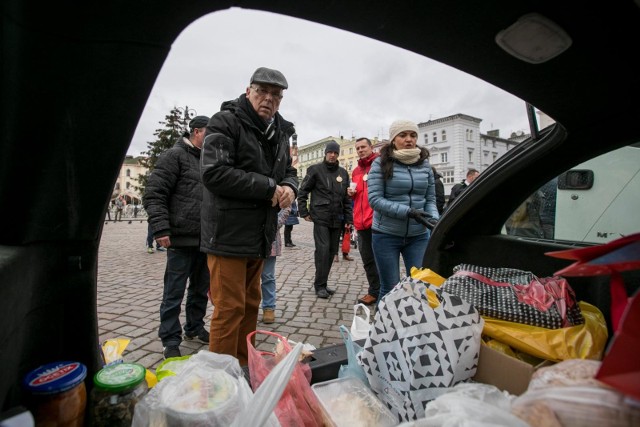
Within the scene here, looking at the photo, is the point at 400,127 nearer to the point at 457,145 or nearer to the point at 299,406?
the point at 299,406

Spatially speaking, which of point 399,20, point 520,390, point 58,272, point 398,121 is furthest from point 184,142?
point 520,390

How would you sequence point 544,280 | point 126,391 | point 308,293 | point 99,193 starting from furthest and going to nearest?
point 308,293 → point 544,280 → point 126,391 → point 99,193

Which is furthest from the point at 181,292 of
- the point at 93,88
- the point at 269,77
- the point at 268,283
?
the point at 93,88

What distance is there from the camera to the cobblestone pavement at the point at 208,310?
339 centimetres

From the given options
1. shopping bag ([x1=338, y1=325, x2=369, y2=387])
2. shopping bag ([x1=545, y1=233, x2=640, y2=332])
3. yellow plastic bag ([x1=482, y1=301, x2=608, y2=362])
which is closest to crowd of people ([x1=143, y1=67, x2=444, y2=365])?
shopping bag ([x1=338, y1=325, x2=369, y2=387])

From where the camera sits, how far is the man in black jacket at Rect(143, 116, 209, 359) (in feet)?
10.1

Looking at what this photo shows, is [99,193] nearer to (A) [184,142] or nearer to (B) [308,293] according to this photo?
(A) [184,142]

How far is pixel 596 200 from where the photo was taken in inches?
148

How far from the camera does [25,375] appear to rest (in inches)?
34.5

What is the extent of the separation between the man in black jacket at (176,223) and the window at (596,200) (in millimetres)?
3250

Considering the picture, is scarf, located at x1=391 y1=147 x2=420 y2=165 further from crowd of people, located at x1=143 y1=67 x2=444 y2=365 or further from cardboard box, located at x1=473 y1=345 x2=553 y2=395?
cardboard box, located at x1=473 y1=345 x2=553 y2=395

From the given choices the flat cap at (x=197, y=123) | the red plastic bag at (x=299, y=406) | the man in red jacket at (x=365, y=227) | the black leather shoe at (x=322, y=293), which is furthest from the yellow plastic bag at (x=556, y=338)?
the black leather shoe at (x=322, y=293)

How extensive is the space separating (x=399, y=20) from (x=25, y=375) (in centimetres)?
128

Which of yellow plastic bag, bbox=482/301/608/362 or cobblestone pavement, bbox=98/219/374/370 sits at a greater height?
yellow plastic bag, bbox=482/301/608/362
